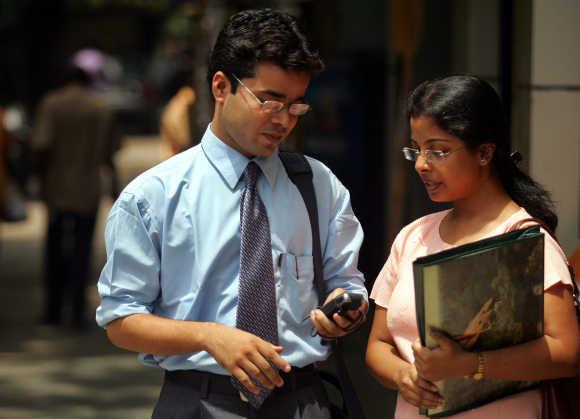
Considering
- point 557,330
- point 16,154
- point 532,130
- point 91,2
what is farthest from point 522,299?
point 91,2

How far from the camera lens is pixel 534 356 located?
2859mm

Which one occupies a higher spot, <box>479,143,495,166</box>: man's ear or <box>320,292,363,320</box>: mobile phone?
<box>479,143,495,166</box>: man's ear

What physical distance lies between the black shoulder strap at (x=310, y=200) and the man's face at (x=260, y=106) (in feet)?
0.35

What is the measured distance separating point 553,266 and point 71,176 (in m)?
6.83

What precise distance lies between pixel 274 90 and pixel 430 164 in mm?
425

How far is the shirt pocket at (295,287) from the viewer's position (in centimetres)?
313

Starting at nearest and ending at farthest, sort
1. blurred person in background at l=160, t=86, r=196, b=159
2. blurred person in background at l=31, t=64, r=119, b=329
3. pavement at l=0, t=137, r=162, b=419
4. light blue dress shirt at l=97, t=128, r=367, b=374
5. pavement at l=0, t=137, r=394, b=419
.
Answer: light blue dress shirt at l=97, t=128, r=367, b=374 < pavement at l=0, t=137, r=394, b=419 < pavement at l=0, t=137, r=162, b=419 < blurred person in background at l=160, t=86, r=196, b=159 < blurred person in background at l=31, t=64, r=119, b=329

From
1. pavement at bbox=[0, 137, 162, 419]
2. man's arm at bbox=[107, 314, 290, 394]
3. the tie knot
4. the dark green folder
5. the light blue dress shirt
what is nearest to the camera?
the dark green folder

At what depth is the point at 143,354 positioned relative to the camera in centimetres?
326

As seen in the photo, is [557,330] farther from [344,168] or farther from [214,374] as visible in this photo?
[344,168]

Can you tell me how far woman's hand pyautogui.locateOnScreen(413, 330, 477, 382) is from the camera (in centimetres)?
275

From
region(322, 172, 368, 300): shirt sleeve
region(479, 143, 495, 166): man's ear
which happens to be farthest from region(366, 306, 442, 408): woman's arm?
region(479, 143, 495, 166): man's ear

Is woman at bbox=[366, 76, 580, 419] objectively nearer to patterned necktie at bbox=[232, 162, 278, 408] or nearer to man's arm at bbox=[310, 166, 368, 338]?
man's arm at bbox=[310, 166, 368, 338]

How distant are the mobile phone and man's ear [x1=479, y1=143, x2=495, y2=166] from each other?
0.46m
